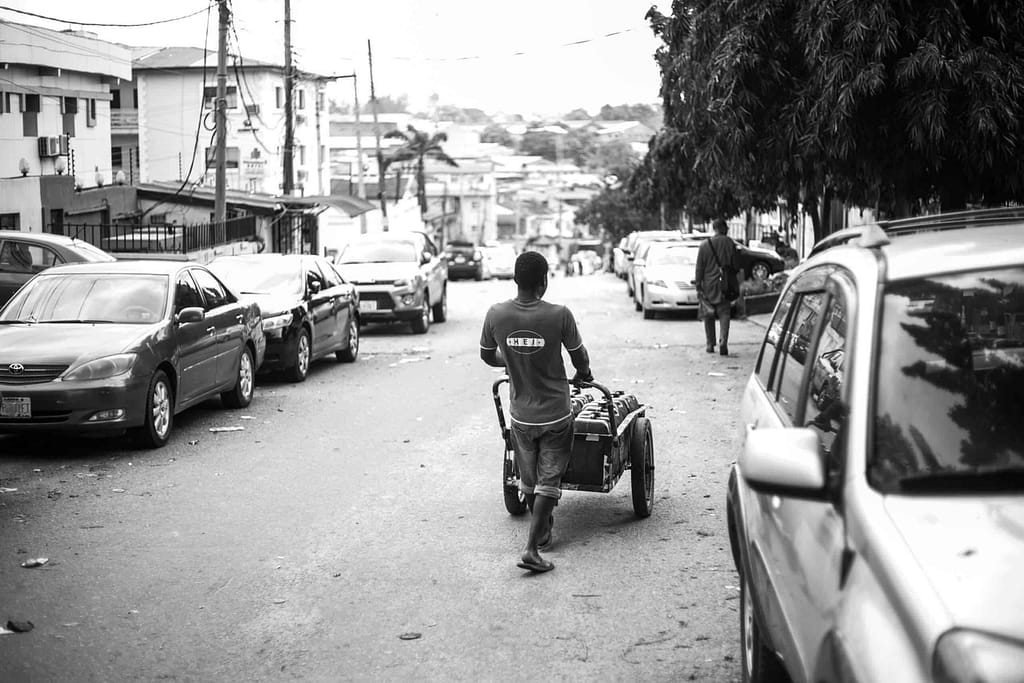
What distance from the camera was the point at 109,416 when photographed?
10.9 m

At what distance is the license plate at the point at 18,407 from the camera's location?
35.1 ft

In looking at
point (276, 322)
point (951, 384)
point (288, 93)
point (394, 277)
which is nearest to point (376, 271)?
point (394, 277)

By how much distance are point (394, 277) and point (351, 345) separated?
4.41 meters

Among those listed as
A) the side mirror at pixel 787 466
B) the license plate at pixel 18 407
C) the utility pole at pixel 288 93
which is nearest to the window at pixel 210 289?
the license plate at pixel 18 407

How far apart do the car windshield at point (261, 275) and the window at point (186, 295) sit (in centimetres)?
402

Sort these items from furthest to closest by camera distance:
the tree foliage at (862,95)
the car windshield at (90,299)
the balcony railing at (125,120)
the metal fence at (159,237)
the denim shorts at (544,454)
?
the balcony railing at (125,120) → the metal fence at (159,237) → the tree foliage at (862,95) → the car windshield at (90,299) → the denim shorts at (544,454)

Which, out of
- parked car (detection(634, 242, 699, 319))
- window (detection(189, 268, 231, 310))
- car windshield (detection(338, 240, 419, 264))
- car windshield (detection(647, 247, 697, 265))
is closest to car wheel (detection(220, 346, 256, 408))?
window (detection(189, 268, 231, 310))

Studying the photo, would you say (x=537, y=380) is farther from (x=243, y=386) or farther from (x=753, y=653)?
(x=243, y=386)

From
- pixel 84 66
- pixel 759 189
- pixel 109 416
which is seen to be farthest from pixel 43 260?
pixel 84 66

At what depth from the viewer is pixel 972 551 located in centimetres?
304

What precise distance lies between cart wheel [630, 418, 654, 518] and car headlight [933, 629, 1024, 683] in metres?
5.56

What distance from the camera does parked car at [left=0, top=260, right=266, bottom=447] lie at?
35.3 ft

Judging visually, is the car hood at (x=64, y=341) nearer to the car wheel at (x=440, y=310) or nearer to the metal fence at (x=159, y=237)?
the car wheel at (x=440, y=310)

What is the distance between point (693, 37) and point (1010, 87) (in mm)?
4482
